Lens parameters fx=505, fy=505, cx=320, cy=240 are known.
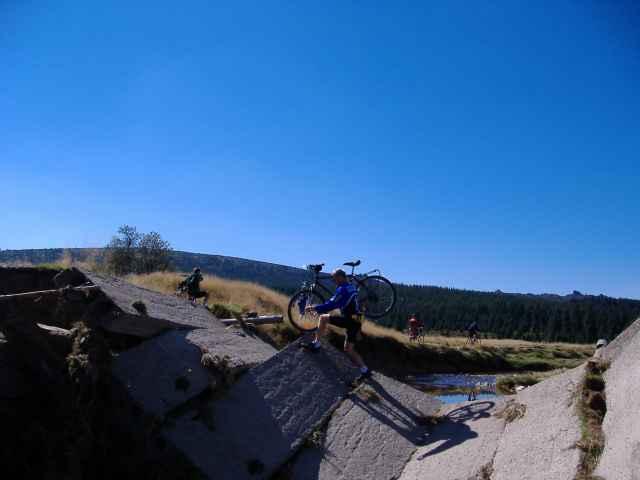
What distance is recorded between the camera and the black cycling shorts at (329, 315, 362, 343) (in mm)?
7527

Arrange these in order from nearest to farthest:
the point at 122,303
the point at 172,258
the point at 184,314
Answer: the point at 122,303 → the point at 184,314 → the point at 172,258

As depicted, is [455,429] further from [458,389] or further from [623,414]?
[458,389]

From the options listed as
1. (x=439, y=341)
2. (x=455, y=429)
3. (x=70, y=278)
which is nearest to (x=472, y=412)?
(x=455, y=429)

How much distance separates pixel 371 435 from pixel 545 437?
6.67 ft

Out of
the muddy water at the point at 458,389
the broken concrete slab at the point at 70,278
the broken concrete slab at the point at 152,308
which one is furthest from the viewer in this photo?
the muddy water at the point at 458,389

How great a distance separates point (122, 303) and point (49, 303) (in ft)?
4.87

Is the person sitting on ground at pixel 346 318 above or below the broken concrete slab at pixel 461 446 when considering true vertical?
above

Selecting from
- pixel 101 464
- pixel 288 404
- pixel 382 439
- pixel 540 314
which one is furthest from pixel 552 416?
pixel 540 314

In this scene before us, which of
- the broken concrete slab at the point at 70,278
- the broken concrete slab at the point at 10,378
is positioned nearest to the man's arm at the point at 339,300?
the broken concrete slab at the point at 70,278

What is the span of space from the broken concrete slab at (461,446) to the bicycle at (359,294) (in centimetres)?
370

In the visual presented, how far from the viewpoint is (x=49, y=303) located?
7.41 m

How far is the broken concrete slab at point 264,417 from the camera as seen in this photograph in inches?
207

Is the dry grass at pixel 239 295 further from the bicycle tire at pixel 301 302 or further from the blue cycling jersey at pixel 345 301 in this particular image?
the blue cycling jersey at pixel 345 301

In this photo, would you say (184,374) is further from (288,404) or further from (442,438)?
(442,438)
